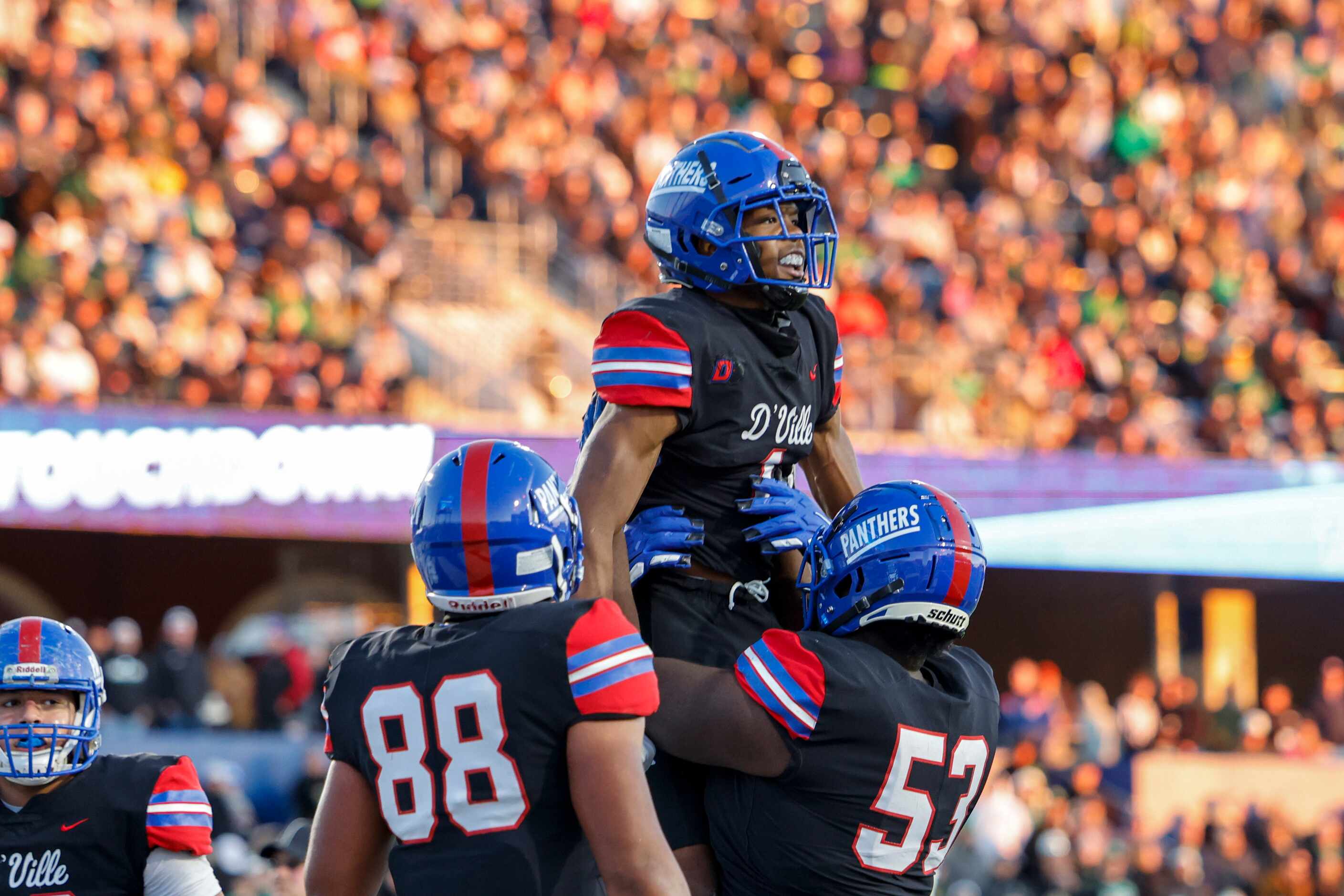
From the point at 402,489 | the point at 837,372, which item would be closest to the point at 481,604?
the point at 837,372

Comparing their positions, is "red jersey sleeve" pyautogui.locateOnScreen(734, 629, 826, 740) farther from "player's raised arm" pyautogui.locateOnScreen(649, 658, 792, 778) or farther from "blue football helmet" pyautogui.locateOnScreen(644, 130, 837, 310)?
"blue football helmet" pyautogui.locateOnScreen(644, 130, 837, 310)

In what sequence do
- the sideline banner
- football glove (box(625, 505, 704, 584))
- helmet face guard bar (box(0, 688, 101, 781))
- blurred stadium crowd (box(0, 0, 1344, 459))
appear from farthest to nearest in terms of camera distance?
1. blurred stadium crowd (box(0, 0, 1344, 459))
2. the sideline banner
3. football glove (box(625, 505, 704, 584))
4. helmet face guard bar (box(0, 688, 101, 781))

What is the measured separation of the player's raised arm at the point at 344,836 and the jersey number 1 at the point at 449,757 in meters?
0.07

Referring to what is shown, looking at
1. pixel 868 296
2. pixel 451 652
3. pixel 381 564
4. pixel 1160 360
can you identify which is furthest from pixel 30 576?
pixel 451 652

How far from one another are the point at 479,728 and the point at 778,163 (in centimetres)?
164

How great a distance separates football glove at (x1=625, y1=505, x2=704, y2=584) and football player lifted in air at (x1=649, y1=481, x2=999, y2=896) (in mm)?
342

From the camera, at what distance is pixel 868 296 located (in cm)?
1678

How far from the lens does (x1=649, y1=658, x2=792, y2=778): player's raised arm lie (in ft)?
12.1

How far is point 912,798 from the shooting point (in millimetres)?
3793

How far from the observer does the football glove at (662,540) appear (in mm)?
4172

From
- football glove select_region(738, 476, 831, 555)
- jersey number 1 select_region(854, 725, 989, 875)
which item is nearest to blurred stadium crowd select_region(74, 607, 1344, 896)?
football glove select_region(738, 476, 831, 555)

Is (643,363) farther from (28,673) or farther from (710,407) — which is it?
(28,673)

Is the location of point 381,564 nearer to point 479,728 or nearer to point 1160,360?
point 1160,360

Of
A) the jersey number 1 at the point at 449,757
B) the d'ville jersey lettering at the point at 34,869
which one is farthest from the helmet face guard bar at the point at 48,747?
the jersey number 1 at the point at 449,757
